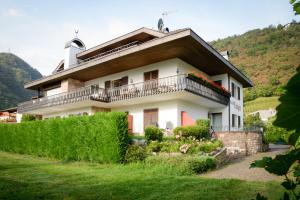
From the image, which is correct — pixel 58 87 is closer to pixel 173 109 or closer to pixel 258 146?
pixel 173 109

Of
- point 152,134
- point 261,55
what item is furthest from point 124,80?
point 261,55

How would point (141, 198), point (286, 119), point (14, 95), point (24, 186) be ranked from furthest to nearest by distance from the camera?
1. point (14, 95)
2. point (24, 186)
3. point (141, 198)
4. point (286, 119)

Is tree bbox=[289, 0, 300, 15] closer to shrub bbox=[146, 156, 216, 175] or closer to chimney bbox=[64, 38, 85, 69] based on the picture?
shrub bbox=[146, 156, 216, 175]

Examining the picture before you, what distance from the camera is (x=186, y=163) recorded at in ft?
36.8

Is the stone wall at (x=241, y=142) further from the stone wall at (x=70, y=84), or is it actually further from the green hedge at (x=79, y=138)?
the stone wall at (x=70, y=84)

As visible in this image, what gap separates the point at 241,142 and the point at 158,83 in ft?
22.7

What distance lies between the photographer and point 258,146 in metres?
18.0

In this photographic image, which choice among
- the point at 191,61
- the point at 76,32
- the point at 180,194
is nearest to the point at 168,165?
the point at 180,194

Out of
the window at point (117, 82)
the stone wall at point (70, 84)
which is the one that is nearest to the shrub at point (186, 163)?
the window at point (117, 82)

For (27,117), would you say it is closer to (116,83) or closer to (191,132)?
(116,83)

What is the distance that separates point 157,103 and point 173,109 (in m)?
1.65

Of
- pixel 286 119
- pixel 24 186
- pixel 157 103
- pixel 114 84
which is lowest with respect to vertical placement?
pixel 24 186

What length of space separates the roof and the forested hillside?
26.4 metres

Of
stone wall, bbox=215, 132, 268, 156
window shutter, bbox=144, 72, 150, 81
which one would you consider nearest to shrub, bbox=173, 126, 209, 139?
stone wall, bbox=215, 132, 268, 156
